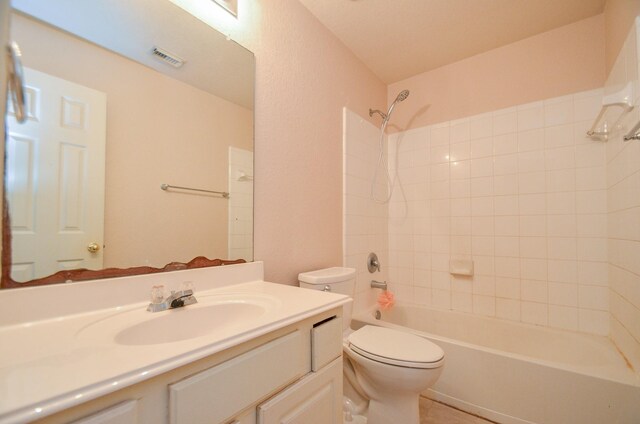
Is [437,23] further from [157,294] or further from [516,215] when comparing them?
[157,294]

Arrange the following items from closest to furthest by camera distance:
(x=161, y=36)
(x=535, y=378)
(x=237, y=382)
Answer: (x=237, y=382)
(x=161, y=36)
(x=535, y=378)

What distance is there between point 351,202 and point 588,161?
149 cm

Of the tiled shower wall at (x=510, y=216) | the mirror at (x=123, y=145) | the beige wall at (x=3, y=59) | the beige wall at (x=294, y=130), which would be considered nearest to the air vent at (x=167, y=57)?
the mirror at (x=123, y=145)

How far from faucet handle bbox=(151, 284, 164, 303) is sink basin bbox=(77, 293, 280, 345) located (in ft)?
0.13

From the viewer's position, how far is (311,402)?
2.54 ft

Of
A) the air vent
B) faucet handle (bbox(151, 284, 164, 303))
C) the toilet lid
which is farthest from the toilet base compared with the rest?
the air vent

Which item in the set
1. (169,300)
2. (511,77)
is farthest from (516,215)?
(169,300)

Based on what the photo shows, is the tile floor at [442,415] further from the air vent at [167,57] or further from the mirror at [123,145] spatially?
the air vent at [167,57]

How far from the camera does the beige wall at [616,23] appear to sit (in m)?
1.20

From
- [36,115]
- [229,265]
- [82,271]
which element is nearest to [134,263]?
[82,271]

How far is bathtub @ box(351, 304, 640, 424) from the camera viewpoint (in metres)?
1.16

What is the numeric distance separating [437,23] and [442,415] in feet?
7.65

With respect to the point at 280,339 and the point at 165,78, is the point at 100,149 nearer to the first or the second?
the point at 165,78

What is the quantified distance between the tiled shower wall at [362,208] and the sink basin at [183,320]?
1.02m
